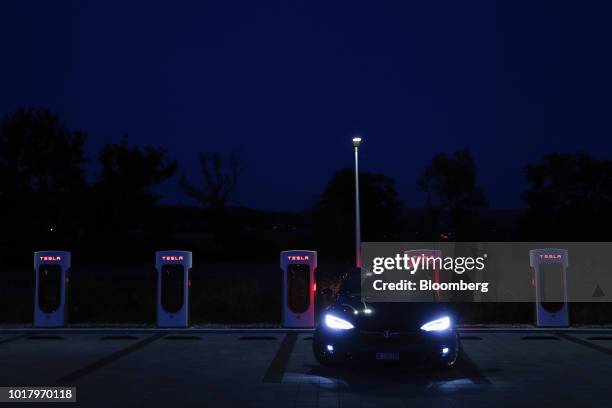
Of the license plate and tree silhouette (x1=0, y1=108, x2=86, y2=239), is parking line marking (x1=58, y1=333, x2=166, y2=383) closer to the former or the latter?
the license plate

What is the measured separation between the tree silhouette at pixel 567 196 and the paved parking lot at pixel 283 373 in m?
29.1

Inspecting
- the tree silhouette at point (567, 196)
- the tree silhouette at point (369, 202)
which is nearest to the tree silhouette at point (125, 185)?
the tree silhouette at point (369, 202)

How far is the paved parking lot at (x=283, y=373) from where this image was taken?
802 cm

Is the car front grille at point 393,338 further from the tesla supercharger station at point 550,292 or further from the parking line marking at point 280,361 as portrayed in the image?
the tesla supercharger station at point 550,292

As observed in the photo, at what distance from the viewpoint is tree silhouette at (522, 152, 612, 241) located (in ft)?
135

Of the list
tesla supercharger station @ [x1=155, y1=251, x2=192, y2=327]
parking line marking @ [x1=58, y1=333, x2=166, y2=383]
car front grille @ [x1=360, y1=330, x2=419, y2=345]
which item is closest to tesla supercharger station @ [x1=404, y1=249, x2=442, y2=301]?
tesla supercharger station @ [x1=155, y1=251, x2=192, y2=327]

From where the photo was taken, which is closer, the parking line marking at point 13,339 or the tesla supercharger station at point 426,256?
the parking line marking at point 13,339

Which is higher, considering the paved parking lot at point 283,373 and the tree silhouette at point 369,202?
the tree silhouette at point 369,202

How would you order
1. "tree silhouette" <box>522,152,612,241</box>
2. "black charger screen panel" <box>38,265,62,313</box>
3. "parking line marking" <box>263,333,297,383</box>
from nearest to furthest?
1. "parking line marking" <box>263,333,297,383</box>
2. "black charger screen panel" <box>38,265,62,313</box>
3. "tree silhouette" <box>522,152,612,241</box>

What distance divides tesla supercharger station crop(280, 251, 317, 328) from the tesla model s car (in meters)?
5.02

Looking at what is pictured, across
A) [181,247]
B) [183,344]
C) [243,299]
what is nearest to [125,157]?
[181,247]

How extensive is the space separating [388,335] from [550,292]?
7.22m

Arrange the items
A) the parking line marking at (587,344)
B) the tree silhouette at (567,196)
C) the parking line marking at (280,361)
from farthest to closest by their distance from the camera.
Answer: the tree silhouette at (567,196) < the parking line marking at (587,344) < the parking line marking at (280,361)

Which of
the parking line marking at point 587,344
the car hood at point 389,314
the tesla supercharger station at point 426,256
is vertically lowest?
the parking line marking at point 587,344
